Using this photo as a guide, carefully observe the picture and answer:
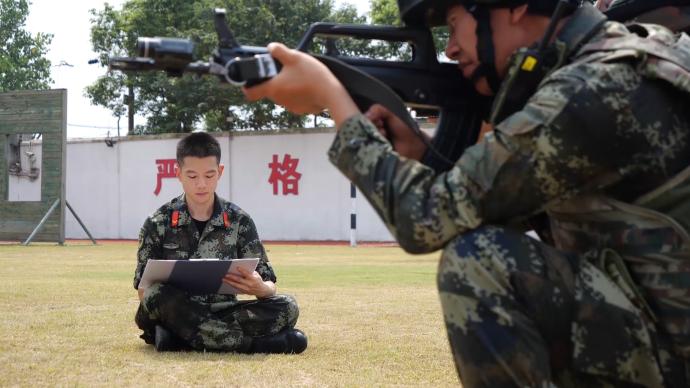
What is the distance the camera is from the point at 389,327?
555 cm

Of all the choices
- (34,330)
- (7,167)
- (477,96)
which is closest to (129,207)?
(7,167)

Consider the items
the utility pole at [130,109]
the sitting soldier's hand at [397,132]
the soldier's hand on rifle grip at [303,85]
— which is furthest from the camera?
the utility pole at [130,109]

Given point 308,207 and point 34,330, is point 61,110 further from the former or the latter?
point 34,330

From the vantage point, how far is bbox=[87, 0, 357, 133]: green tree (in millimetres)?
28594

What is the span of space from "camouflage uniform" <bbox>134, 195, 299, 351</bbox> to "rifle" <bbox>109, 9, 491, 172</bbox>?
242cm

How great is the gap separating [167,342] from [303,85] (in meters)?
2.73

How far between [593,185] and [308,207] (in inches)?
897

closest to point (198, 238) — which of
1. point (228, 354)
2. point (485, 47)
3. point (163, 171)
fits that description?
point (228, 354)

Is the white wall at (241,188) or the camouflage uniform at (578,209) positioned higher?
the camouflage uniform at (578,209)

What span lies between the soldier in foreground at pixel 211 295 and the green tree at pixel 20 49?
39337mm

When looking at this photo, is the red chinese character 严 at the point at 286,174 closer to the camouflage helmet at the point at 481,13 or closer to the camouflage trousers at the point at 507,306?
the camouflage helmet at the point at 481,13

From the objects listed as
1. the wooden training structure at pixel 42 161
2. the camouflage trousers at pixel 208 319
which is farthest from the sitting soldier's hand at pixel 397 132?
the wooden training structure at pixel 42 161

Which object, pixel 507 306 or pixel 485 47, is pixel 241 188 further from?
pixel 507 306

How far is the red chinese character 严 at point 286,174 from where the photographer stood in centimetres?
2489
